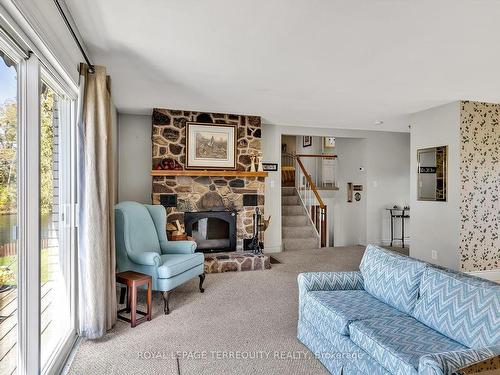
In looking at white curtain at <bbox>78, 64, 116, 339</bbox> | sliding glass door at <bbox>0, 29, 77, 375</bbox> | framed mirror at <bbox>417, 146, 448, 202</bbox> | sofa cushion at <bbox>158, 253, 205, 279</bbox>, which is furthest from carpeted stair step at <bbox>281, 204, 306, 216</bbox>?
sliding glass door at <bbox>0, 29, 77, 375</bbox>

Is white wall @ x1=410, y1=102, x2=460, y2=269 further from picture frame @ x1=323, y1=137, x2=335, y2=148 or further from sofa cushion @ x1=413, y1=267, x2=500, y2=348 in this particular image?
picture frame @ x1=323, y1=137, x2=335, y2=148

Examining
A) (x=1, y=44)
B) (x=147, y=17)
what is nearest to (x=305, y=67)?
(x=147, y=17)

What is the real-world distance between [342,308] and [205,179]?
3571 mm

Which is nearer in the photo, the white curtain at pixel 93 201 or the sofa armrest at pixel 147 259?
the white curtain at pixel 93 201

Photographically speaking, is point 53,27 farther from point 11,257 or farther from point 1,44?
point 11,257

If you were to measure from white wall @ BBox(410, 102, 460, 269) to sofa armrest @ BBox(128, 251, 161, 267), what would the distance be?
3.85m

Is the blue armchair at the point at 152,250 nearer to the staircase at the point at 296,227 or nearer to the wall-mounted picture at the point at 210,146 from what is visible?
the wall-mounted picture at the point at 210,146

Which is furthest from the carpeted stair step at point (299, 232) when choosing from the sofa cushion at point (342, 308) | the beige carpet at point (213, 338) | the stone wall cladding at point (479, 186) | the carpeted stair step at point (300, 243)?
the sofa cushion at point (342, 308)

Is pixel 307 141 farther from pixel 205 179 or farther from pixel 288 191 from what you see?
pixel 205 179

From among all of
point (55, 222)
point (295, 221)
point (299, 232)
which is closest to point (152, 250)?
point (55, 222)

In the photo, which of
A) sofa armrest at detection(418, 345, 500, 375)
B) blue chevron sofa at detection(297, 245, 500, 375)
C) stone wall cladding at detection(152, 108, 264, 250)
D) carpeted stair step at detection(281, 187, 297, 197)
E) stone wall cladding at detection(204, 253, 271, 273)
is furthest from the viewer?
carpeted stair step at detection(281, 187, 297, 197)

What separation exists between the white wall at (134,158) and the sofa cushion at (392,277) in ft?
13.1

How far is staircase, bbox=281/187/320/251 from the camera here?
6742mm

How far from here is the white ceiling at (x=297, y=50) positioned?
219 cm
